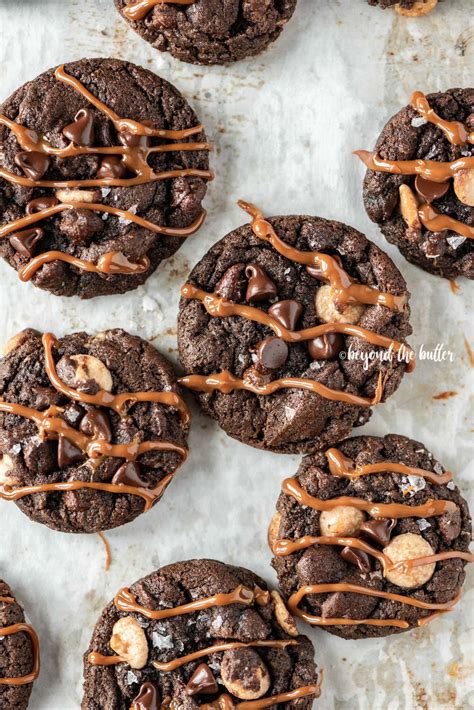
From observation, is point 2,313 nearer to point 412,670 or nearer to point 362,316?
point 362,316

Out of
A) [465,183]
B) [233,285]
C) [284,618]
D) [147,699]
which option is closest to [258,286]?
[233,285]

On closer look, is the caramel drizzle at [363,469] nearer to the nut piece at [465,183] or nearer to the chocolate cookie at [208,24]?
the nut piece at [465,183]

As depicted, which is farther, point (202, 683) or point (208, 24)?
point (208, 24)

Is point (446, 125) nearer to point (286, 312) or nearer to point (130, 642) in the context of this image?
point (286, 312)

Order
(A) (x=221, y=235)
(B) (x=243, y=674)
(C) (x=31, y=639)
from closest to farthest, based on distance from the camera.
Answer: (B) (x=243, y=674), (C) (x=31, y=639), (A) (x=221, y=235)

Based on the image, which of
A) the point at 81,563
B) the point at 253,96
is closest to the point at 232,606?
Answer: the point at 81,563

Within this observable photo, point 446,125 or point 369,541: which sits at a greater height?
point 446,125

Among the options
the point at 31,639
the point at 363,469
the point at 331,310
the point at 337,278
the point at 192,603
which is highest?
the point at 337,278
